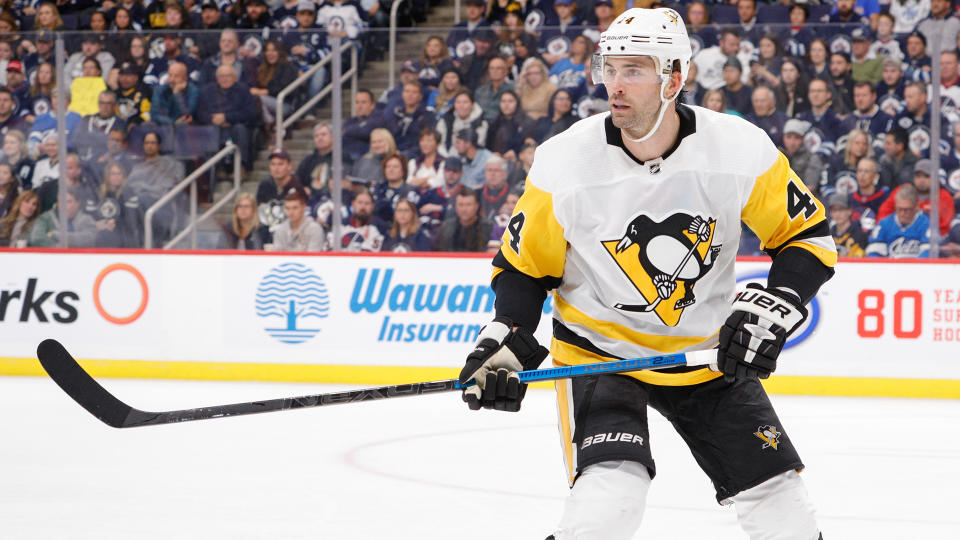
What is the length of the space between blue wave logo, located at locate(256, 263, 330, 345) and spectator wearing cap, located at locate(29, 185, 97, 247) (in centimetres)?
106

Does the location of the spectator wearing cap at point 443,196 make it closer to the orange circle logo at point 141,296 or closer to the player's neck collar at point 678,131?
the orange circle logo at point 141,296

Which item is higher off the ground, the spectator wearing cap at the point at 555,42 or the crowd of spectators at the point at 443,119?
the spectator wearing cap at the point at 555,42

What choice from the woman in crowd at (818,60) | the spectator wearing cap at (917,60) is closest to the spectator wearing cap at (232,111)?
the woman in crowd at (818,60)

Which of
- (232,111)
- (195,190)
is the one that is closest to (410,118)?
(232,111)

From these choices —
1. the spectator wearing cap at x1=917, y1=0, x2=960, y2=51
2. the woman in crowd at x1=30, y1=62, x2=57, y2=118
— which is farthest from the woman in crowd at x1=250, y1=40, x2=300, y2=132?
the spectator wearing cap at x1=917, y1=0, x2=960, y2=51

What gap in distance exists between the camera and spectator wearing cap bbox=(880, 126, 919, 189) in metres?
6.59

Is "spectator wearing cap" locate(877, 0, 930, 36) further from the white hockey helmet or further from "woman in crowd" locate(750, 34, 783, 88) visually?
the white hockey helmet

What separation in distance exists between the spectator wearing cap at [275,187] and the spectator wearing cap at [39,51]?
143 cm

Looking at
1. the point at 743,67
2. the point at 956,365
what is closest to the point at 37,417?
the point at 743,67

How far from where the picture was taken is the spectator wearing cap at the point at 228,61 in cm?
731

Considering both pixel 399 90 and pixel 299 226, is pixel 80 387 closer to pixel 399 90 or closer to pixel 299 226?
pixel 299 226

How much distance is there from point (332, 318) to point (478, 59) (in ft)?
5.39

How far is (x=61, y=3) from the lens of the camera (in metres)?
9.65

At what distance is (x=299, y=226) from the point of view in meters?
7.21
